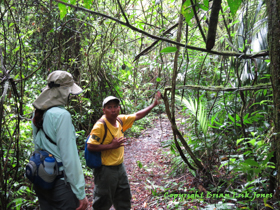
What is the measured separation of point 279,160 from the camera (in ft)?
5.16

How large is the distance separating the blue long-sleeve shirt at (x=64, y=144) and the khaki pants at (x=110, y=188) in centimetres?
68

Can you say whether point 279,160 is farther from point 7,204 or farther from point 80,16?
point 80,16

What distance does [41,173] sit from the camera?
2045 mm

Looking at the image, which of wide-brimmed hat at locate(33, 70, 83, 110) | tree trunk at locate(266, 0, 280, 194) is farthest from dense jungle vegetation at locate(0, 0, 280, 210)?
wide-brimmed hat at locate(33, 70, 83, 110)

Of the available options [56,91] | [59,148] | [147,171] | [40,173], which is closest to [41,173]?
[40,173]

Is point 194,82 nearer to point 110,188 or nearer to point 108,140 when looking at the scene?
point 108,140

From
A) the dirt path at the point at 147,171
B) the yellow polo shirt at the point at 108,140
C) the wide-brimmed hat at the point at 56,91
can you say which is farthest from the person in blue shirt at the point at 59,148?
the dirt path at the point at 147,171

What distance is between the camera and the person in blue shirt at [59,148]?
2.11 meters

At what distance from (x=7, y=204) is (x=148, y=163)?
125 inches

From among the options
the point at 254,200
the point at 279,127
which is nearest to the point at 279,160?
the point at 279,127

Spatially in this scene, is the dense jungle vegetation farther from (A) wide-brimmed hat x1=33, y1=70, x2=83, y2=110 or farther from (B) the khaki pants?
(B) the khaki pants

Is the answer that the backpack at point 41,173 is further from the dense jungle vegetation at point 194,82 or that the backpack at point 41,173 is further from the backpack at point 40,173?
the dense jungle vegetation at point 194,82

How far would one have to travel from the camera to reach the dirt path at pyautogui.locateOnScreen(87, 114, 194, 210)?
3899mm

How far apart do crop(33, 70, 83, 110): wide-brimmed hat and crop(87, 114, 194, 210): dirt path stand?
60.4 inches
